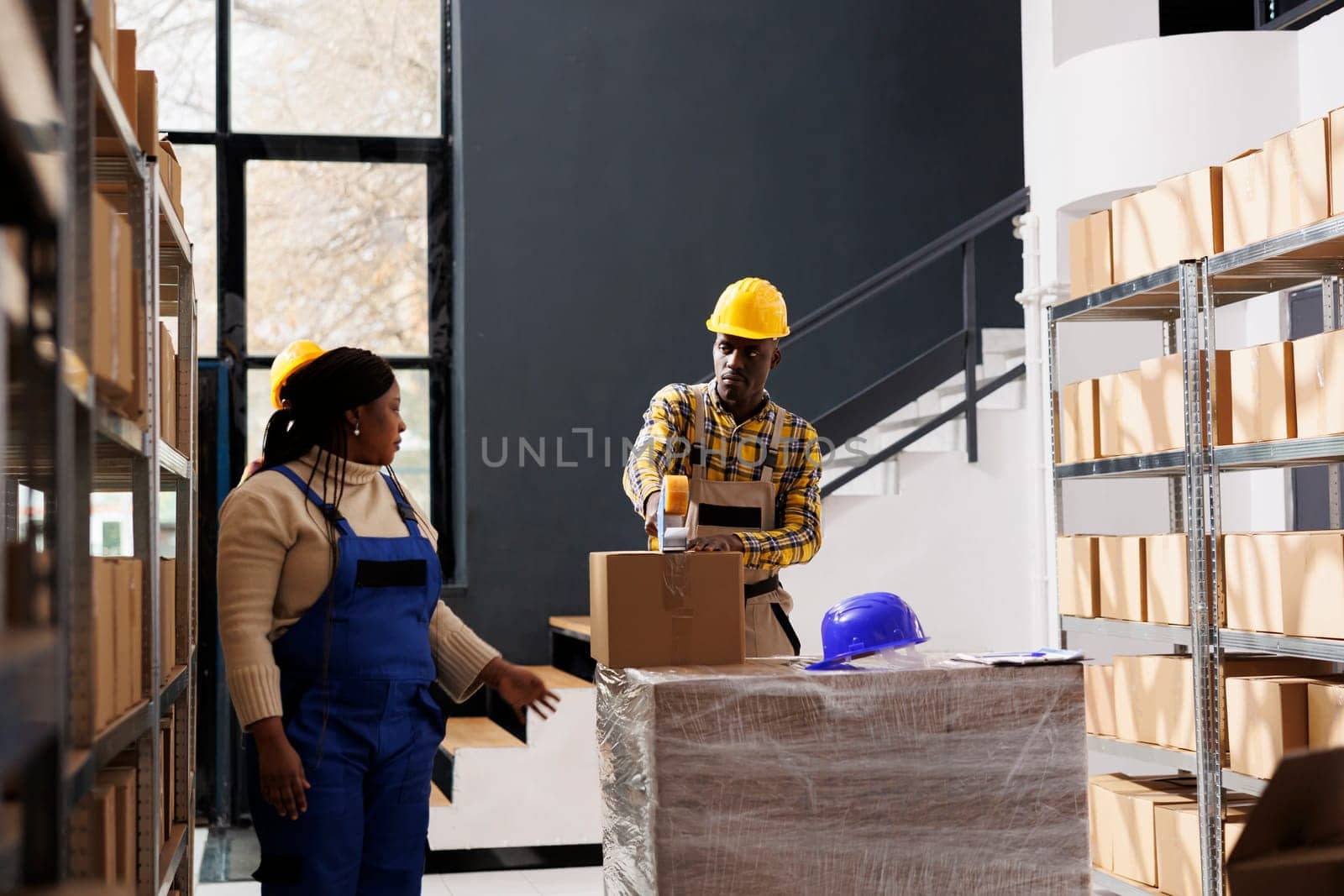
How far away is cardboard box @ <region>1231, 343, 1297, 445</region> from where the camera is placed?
372cm

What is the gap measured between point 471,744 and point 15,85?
15.1 ft

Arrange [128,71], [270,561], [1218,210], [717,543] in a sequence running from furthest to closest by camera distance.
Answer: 1. [1218,210]
2. [717,543]
3. [270,561]
4. [128,71]

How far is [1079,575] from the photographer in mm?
4656

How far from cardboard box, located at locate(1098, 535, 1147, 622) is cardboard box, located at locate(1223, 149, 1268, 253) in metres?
0.98

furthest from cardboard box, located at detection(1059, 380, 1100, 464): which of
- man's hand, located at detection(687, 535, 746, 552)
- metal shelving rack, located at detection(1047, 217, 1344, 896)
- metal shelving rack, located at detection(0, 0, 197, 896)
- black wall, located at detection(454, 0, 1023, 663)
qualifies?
metal shelving rack, located at detection(0, 0, 197, 896)

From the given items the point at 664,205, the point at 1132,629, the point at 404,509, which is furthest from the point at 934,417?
the point at 404,509

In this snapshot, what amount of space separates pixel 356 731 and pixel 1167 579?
2.70m

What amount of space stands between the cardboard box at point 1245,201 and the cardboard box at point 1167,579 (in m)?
0.90

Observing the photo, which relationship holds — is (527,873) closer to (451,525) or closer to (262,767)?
(451,525)

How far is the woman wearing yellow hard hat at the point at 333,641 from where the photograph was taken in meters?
2.42

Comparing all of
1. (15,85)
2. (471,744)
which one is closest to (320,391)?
(15,85)

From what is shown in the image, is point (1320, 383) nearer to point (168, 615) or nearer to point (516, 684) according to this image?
point (516, 684)

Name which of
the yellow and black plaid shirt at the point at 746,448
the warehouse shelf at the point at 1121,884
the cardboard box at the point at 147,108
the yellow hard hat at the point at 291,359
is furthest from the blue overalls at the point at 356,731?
the yellow hard hat at the point at 291,359

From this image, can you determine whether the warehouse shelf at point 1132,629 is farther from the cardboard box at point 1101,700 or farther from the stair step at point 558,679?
the stair step at point 558,679
